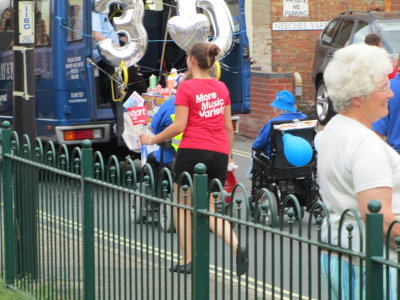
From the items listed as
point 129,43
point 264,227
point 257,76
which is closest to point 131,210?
point 264,227

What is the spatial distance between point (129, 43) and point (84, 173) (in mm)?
6698

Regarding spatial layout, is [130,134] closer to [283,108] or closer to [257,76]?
[283,108]

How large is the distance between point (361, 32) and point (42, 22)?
5927mm

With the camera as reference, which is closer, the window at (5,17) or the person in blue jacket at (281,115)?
the person in blue jacket at (281,115)

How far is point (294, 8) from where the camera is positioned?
71.4 ft

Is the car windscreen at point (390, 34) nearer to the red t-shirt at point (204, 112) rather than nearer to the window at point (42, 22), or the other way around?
the window at point (42, 22)

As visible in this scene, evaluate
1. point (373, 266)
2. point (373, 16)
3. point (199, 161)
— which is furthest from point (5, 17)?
point (373, 266)

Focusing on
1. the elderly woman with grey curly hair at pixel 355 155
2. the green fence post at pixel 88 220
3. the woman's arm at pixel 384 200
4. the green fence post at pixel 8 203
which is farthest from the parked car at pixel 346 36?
the woman's arm at pixel 384 200

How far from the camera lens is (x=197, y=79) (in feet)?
28.7

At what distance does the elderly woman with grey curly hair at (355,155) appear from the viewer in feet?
14.1

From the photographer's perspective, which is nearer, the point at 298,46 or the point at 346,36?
the point at 346,36

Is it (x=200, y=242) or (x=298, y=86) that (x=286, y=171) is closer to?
(x=200, y=242)

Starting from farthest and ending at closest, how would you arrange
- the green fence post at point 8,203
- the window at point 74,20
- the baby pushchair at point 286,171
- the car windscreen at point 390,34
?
the car windscreen at point 390,34
the window at point 74,20
the baby pushchair at point 286,171
the green fence post at point 8,203

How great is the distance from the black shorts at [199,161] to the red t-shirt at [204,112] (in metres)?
0.04
